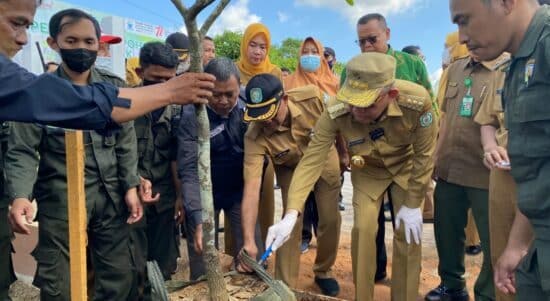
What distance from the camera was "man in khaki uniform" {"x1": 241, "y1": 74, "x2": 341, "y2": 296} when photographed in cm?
263

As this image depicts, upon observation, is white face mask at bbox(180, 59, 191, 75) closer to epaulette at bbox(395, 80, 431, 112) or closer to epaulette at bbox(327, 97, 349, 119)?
epaulette at bbox(327, 97, 349, 119)

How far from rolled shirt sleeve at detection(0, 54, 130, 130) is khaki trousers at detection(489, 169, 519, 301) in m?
1.93

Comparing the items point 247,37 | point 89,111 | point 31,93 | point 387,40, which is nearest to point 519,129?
point 89,111

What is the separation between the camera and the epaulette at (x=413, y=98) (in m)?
2.53

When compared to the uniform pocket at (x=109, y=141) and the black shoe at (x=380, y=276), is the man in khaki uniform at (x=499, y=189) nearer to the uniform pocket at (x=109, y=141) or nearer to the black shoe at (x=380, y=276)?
the black shoe at (x=380, y=276)

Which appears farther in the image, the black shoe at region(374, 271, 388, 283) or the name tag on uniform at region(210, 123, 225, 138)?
the black shoe at region(374, 271, 388, 283)

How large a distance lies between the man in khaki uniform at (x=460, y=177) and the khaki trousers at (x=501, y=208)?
0.40 m

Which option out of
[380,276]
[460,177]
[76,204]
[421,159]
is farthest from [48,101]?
[380,276]

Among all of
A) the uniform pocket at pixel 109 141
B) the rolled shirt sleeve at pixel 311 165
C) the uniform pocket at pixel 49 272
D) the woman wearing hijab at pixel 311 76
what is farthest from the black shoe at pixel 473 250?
the uniform pocket at pixel 49 272

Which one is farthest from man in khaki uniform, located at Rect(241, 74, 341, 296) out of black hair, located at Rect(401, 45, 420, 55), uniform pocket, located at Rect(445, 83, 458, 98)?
black hair, located at Rect(401, 45, 420, 55)

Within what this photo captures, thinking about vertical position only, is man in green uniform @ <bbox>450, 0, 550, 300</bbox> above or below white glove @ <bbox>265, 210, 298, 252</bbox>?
above

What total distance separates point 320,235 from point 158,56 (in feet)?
5.54

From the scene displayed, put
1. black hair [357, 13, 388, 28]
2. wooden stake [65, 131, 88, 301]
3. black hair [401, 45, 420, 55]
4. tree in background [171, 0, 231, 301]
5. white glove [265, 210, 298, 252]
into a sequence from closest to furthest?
wooden stake [65, 131, 88, 301], tree in background [171, 0, 231, 301], white glove [265, 210, 298, 252], black hair [357, 13, 388, 28], black hair [401, 45, 420, 55]

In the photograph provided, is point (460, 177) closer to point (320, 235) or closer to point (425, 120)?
point (425, 120)
